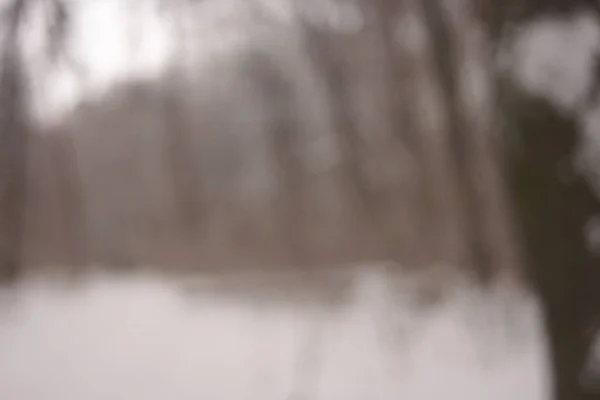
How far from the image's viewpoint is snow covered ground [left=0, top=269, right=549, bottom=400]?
1.58m

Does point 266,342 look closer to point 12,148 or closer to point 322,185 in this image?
point 322,185

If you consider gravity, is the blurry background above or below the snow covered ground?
above

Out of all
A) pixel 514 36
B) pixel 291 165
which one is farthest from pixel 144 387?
pixel 514 36

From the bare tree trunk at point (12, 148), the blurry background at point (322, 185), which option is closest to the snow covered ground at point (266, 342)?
the blurry background at point (322, 185)

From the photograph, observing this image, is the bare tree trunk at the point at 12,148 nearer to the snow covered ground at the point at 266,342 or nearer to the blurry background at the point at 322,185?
the blurry background at the point at 322,185

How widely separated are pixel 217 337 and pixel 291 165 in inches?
35.6

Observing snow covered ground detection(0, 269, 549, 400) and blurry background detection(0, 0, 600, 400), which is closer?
blurry background detection(0, 0, 600, 400)

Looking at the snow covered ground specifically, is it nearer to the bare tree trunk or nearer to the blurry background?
the blurry background

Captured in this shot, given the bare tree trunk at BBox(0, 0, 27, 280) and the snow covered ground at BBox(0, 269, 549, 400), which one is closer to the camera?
the bare tree trunk at BBox(0, 0, 27, 280)

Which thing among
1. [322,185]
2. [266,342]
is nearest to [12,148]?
[322,185]

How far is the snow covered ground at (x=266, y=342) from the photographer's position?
62.1 inches

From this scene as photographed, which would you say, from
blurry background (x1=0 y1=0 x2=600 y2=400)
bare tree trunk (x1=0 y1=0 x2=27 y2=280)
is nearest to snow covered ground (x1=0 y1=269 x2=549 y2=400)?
blurry background (x1=0 y1=0 x2=600 y2=400)

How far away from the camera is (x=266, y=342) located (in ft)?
6.56

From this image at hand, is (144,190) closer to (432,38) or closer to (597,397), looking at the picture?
(432,38)
